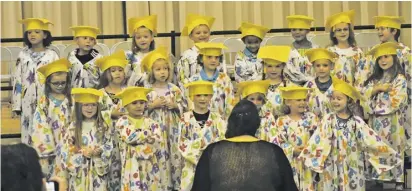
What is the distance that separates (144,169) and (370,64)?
2.25 metres

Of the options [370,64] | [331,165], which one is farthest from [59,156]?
[370,64]

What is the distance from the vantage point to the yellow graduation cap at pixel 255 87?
8734mm

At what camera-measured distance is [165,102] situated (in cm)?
898

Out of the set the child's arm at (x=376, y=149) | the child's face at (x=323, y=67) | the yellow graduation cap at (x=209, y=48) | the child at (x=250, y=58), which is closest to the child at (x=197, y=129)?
the yellow graduation cap at (x=209, y=48)

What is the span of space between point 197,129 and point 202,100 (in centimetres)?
24

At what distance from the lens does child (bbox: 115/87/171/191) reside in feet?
28.0

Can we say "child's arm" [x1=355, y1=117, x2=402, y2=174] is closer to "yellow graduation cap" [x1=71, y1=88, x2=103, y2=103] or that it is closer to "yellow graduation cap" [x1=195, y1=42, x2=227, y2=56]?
"yellow graduation cap" [x1=195, y1=42, x2=227, y2=56]

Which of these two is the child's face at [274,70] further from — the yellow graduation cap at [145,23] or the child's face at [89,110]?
the child's face at [89,110]

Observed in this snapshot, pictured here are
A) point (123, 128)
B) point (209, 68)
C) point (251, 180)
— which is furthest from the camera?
point (209, 68)

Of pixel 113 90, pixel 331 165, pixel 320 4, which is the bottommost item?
pixel 331 165

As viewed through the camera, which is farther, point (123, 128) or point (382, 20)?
point (382, 20)

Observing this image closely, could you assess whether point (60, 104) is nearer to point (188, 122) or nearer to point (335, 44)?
point (188, 122)

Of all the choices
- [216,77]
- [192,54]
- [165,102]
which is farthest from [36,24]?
[216,77]

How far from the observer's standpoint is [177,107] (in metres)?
9.05
